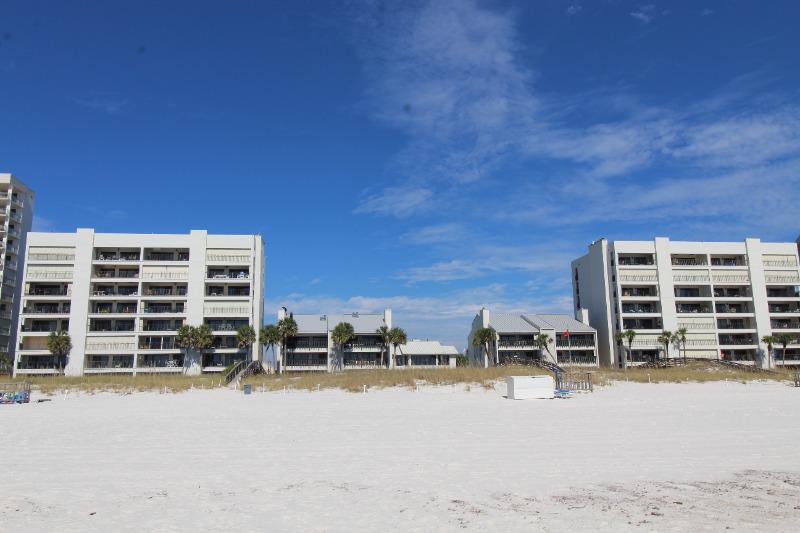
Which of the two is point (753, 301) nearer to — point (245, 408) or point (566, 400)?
point (566, 400)

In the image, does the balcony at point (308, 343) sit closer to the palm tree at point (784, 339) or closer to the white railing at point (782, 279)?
the palm tree at point (784, 339)

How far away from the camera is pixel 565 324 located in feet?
255

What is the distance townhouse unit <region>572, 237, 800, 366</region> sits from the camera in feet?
247

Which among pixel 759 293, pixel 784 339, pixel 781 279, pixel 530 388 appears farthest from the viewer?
pixel 781 279

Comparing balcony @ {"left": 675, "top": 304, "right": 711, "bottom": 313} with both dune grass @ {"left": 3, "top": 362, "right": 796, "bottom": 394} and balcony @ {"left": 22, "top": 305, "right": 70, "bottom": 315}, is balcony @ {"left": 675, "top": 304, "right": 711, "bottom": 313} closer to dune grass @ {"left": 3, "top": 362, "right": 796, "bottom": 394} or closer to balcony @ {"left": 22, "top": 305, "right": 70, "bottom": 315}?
dune grass @ {"left": 3, "top": 362, "right": 796, "bottom": 394}

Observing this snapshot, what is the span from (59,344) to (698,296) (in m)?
Answer: 85.5

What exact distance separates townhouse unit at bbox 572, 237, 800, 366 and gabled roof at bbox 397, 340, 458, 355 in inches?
874

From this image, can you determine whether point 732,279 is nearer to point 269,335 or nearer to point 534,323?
point 534,323

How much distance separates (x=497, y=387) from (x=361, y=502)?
104ft

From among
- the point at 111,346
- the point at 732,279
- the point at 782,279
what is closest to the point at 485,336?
the point at 732,279

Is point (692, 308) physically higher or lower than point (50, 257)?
lower

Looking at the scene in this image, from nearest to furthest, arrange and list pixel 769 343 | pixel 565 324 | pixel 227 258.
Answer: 1. pixel 769 343
2. pixel 227 258
3. pixel 565 324

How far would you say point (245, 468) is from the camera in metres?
14.4

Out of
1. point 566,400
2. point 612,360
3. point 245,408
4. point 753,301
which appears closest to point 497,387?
point 566,400
